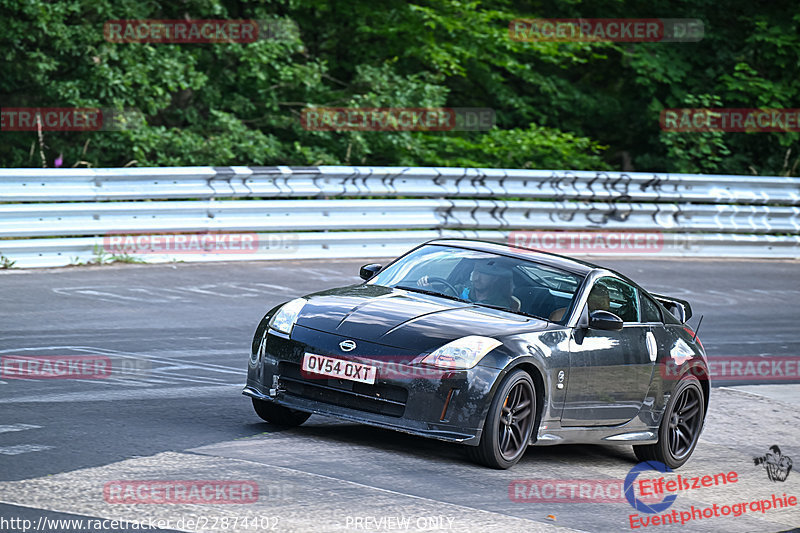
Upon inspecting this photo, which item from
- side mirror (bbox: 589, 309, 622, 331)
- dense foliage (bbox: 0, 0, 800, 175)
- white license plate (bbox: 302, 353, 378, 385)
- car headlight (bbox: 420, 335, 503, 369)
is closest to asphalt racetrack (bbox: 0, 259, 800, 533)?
white license plate (bbox: 302, 353, 378, 385)

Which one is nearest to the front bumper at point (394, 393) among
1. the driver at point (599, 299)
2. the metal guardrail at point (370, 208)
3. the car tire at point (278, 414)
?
the car tire at point (278, 414)

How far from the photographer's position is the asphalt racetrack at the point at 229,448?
591 cm

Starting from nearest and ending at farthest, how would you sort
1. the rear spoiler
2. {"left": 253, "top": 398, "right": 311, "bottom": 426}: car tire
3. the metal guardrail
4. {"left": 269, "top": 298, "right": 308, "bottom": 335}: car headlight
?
{"left": 269, "top": 298, "right": 308, "bottom": 335}: car headlight, {"left": 253, "top": 398, "right": 311, "bottom": 426}: car tire, the rear spoiler, the metal guardrail

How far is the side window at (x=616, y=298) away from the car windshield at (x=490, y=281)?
160mm

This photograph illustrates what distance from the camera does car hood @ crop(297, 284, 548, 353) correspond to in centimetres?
738

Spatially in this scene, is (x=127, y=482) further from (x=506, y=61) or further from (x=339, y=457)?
(x=506, y=61)

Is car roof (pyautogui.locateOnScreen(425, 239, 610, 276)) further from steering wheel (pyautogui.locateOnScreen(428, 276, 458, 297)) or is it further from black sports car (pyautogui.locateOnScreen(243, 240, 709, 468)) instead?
steering wheel (pyautogui.locateOnScreen(428, 276, 458, 297))

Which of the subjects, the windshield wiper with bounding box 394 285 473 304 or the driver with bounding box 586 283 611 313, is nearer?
the windshield wiper with bounding box 394 285 473 304

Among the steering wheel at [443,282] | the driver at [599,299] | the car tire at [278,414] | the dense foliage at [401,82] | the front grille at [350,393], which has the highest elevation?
the dense foliage at [401,82]

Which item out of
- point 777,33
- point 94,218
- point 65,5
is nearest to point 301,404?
point 94,218

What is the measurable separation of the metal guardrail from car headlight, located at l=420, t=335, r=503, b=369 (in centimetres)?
812

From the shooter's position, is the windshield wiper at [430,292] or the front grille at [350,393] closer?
the front grille at [350,393]

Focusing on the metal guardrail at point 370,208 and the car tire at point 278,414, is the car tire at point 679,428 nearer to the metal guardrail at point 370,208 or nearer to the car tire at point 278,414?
the car tire at point 278,414

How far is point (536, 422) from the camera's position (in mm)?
7680
